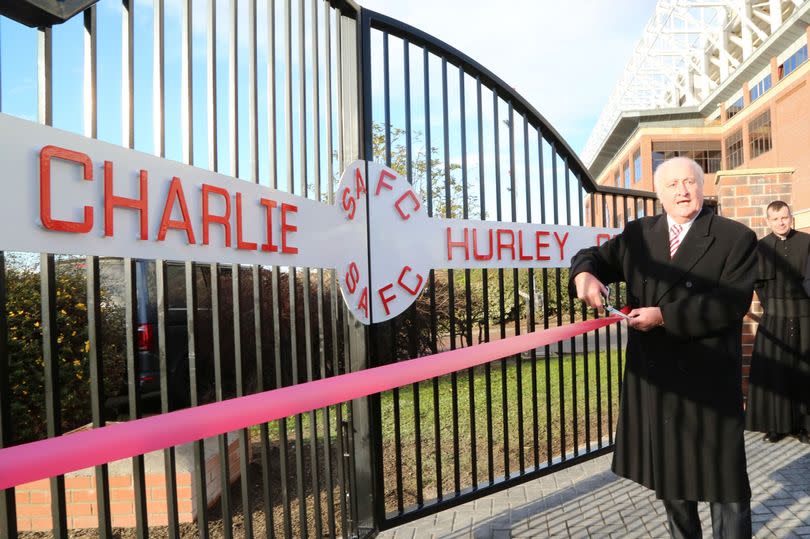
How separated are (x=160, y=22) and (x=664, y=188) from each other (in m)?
2.09

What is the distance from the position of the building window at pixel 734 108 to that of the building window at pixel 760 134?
11.1ft

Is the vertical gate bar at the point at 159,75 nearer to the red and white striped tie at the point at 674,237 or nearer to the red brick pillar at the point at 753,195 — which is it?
the red and white striped tie at the point at 674,237

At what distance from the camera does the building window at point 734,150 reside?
38.4 meters

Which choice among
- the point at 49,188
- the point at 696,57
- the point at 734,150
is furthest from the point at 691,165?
the point at 696,57

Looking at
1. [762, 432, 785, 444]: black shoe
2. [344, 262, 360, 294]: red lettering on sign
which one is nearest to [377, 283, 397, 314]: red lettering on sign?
[344, 262, 360, 294]: red lettering on sign

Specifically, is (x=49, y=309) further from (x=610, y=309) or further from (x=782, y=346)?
(x=782, y=346)

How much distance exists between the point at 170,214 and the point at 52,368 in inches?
21.0

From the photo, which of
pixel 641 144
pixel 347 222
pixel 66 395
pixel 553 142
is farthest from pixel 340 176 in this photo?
pixel 641 144

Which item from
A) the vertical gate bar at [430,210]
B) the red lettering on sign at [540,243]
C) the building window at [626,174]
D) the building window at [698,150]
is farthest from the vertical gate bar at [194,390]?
the building window at [626,174]

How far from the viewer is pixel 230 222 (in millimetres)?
1993

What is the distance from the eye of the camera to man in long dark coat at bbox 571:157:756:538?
227 cm

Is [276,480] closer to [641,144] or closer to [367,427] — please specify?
[367,427]

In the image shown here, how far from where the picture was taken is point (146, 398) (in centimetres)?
651

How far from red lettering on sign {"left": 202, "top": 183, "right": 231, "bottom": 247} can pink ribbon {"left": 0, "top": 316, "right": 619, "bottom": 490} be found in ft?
2.17
